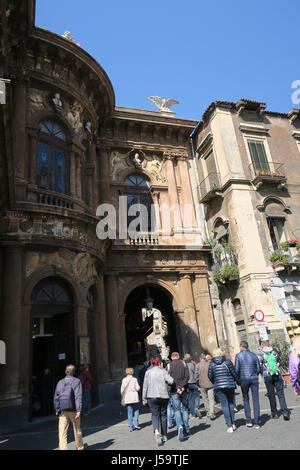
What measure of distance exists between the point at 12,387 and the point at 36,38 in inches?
480

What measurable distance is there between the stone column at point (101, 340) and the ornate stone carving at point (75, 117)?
620cm

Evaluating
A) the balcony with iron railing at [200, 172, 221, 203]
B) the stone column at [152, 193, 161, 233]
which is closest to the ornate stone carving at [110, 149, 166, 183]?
the stone column at [152, 193, 161, 233]

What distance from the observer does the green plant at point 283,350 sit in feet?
48.1

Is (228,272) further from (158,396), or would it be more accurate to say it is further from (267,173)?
(158,396)

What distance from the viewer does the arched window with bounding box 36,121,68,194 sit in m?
13.7

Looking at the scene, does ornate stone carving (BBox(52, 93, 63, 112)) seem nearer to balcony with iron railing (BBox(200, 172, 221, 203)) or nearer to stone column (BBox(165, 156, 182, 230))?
stone column (BBox(165, 156, 182, 230))

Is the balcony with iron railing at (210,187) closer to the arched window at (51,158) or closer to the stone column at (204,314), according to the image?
the stone column at (204,314)

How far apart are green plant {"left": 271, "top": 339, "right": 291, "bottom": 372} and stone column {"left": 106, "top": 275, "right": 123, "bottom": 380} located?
6.37 meters

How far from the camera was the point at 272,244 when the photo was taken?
17.7 m

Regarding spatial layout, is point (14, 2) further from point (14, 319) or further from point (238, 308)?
point (238, 308)

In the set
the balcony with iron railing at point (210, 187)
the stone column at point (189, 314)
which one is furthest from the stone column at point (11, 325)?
the balcony with iron railing at point (210, 187)

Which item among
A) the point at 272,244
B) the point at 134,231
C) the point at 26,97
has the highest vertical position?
the point at 26,97

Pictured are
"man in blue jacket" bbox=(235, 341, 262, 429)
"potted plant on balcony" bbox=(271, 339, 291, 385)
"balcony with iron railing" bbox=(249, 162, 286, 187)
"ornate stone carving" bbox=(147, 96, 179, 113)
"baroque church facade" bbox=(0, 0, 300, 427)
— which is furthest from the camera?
"ornate stone carving" bbox=(147, 96, 179, 113)
